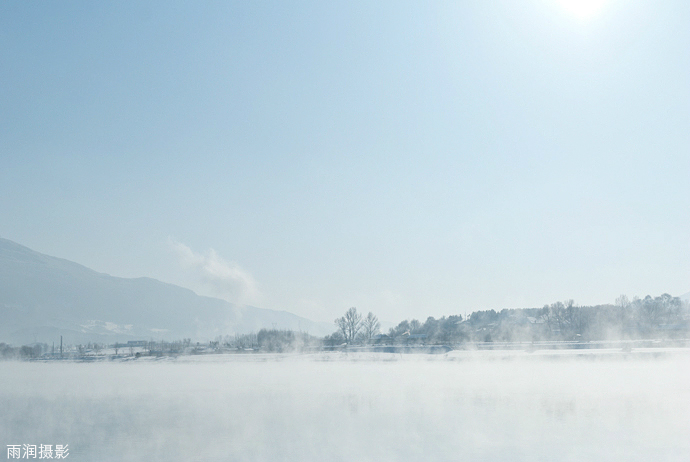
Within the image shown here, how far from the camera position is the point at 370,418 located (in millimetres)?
22219

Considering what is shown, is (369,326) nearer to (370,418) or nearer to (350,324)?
(350,324)

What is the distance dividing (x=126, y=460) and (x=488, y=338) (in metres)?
99.4

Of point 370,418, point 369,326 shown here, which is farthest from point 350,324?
point 370,418

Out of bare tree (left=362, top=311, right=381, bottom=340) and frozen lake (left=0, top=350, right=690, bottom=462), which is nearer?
frozen lake (left=0, top=350, right=690, bottom=462)

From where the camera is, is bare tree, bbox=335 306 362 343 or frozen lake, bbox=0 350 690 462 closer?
frozen lake, bbox=0 350 690 462

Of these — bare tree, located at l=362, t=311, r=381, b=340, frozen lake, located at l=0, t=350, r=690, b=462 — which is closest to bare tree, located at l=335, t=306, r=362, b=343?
bare tree, located at l=362, t=311, r=381, b=340

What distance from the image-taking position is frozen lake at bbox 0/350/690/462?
1688 centimetres

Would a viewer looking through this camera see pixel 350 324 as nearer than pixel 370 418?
No

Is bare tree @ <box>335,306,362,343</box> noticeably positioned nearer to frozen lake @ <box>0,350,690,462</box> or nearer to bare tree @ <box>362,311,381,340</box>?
bare tree @ <box>362,311,381,340</box>

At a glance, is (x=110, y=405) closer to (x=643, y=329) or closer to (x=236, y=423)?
(x=236, y=423)

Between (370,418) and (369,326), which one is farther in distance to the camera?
(369,326)

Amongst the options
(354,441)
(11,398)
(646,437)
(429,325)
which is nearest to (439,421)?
(354,441)

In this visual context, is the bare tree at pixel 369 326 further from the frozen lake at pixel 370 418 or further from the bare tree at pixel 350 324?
the frozen lake at pixel 370 418

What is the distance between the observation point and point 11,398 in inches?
1291
